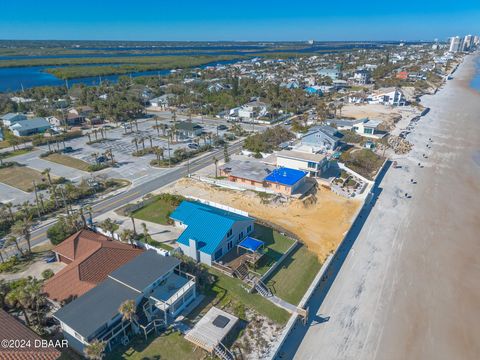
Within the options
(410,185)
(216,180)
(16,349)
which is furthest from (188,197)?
(410,185)

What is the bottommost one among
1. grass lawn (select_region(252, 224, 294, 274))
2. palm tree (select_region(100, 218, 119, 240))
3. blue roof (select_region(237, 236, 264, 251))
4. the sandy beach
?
the sandy beach

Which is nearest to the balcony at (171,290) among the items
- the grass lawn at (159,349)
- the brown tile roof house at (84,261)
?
the grass lawn at (159,349)

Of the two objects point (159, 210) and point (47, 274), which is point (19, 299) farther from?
point (159, 210)

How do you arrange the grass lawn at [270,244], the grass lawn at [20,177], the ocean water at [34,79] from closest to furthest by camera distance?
the grass lawn at [270,244] < the grass lawn at [20,177] < the ocean water at [34,79]

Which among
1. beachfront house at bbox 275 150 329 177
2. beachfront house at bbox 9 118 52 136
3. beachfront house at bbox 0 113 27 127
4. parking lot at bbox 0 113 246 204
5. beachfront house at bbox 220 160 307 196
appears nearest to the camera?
beachfront house at bbox 220 160 307 196

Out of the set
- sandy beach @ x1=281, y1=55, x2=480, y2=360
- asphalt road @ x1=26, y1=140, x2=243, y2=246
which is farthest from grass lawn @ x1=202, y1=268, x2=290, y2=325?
asphalt road @ x1=26, y1=140, x2=243, y2=246

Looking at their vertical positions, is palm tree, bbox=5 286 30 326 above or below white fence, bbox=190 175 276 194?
above

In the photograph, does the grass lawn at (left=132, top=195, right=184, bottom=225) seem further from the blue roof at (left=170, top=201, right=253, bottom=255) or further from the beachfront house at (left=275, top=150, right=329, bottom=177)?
the beachfront house at (left=275, top=150, right=329, bottom=177)

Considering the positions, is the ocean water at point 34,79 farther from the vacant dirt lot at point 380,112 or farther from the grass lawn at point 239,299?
the grass lawn at point 239,299
